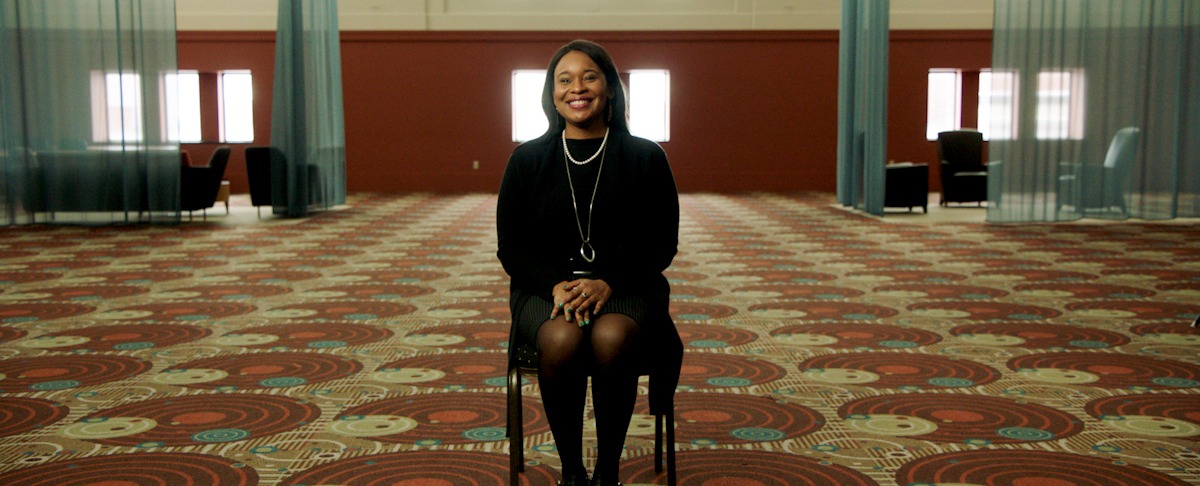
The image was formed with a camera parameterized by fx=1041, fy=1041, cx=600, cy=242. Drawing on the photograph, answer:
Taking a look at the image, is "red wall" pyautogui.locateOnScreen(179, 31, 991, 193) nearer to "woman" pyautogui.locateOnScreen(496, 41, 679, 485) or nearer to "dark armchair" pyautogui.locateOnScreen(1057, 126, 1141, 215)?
"dark armchair" pyautogui.locateOnScreen(1057, 126, 1141, 215)

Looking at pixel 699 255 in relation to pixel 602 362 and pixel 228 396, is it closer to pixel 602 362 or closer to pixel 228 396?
pixel 228 396

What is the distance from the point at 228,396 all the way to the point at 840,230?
731cm

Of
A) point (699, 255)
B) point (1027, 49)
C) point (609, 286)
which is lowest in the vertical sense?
point (699, 255)

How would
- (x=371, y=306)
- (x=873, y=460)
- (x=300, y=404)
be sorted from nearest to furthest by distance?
(x=873, y=460)
(x=300, y=404)
(x=371, y=306)

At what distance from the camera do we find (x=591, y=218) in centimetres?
241

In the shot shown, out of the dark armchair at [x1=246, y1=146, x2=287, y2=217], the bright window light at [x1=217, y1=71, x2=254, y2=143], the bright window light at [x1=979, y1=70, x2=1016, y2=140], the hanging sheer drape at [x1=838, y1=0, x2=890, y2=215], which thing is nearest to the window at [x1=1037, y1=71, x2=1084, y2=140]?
the bright window light at [x1=979, y1=70, x2=1016, y2=140]

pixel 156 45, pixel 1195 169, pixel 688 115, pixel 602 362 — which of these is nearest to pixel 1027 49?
pixel 1195 169

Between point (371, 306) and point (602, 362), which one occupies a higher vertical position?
point (602, 362)

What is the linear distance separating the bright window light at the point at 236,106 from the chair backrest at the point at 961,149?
1079 centimetres

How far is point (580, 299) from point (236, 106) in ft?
54.0


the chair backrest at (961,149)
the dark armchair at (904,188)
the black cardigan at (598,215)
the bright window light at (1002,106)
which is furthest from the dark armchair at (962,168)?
the black cardigan at (598,215)

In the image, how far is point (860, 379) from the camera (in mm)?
3617

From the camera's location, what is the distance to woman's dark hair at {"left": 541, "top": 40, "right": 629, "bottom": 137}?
242 centimetres

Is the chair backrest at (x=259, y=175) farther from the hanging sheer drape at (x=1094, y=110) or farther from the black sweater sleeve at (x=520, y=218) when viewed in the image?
the black sweater sleeve at (x=520, y=218)
